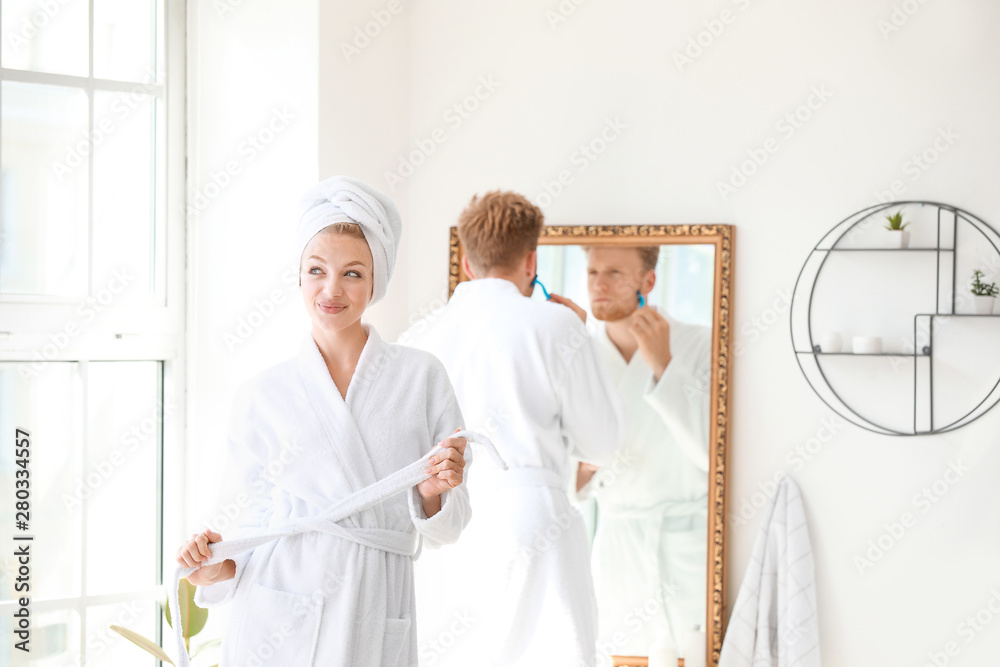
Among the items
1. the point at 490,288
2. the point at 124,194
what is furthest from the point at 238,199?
the point at 490,288

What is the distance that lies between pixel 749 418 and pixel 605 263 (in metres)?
0.57

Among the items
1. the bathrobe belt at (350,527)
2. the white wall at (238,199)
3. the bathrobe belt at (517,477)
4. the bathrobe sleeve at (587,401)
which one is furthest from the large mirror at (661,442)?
the bathrobe belt at (350,527)

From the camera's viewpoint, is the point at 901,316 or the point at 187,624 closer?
the point at 187,624

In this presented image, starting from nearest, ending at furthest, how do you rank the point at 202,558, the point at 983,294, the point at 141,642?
the point at 202,558 → the point at 141,642 → the point at 983,294

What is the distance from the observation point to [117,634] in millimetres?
2203

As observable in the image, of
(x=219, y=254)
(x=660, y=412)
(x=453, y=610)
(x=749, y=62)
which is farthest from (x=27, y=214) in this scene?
(x=749, y=62)

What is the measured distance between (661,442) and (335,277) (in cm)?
140

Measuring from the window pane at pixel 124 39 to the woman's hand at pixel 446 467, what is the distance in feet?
4.81

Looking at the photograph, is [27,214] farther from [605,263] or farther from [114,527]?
[605,263]

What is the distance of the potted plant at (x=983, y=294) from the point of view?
224 centimetres

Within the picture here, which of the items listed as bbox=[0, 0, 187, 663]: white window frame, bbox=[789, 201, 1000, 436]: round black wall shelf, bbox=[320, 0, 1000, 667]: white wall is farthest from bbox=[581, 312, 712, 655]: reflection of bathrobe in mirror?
bbox=[0, 0, 187, 663]: white window frame

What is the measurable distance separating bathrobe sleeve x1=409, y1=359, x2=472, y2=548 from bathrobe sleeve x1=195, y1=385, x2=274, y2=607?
0.24 metres

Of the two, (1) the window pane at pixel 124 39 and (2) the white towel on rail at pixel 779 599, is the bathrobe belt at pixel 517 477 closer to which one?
(2) the white towel on rail at pixel 779 599

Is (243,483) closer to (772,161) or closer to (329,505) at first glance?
(329,505)
